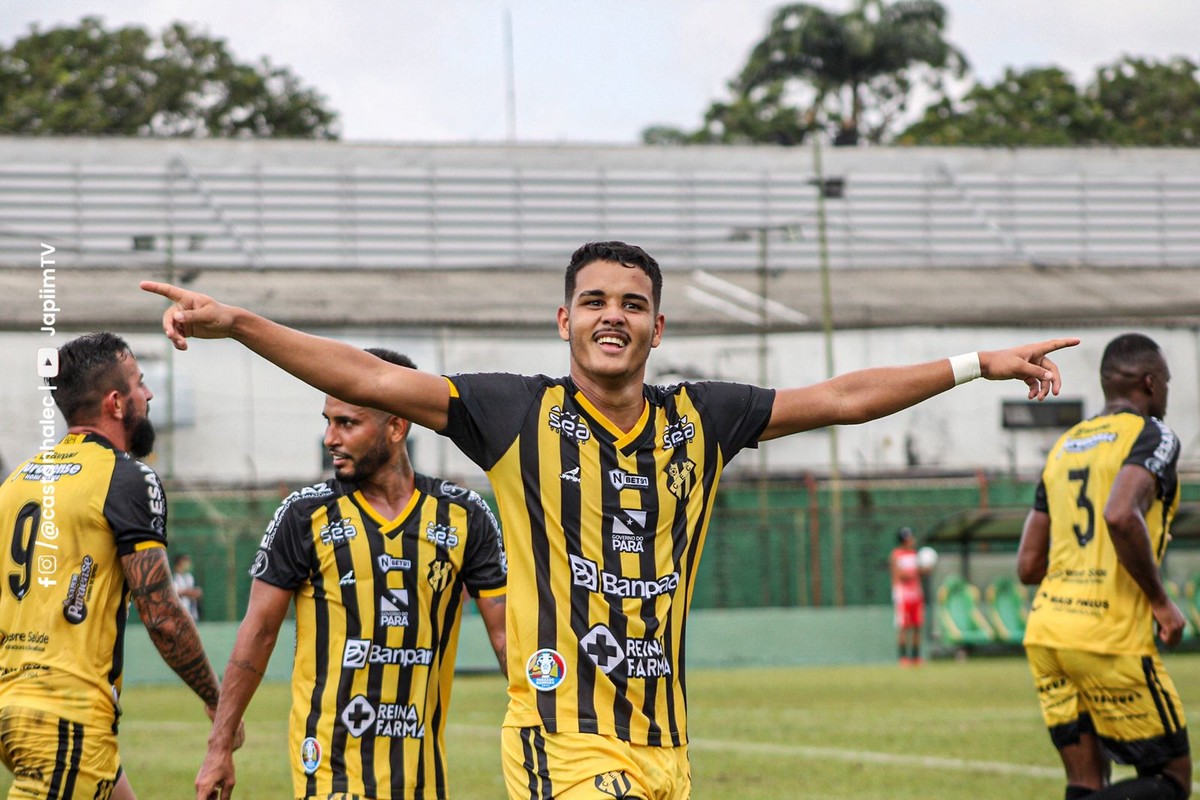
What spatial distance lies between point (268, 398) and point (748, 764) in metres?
16.6

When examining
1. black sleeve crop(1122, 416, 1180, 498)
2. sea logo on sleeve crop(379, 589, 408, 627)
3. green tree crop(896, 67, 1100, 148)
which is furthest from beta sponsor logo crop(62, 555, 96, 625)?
green tree crop(896, 67, 1100, 148)

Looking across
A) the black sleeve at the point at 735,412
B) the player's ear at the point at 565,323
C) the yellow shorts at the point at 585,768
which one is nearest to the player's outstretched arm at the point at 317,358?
the player's ear at the point at 565,323

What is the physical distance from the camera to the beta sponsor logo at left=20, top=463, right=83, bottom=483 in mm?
5801

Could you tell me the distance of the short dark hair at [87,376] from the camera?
19.5 feet

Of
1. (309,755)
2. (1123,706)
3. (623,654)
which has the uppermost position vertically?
(623,654)

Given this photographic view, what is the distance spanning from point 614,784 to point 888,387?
1506 millimetres

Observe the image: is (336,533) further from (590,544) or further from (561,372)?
(561,372)

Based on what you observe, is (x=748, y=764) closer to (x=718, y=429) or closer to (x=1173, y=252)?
→ (x=718, y=429)

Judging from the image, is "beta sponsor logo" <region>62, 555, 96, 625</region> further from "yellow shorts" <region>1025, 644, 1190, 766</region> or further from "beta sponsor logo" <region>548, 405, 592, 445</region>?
"yellow shorts" <region>1025, 644, 1190, 766</region>

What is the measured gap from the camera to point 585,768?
4.38 metres

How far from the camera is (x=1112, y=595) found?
755 centimetres

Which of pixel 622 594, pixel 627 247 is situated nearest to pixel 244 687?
pixel 622 594

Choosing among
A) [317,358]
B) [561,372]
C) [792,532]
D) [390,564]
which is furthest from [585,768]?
[561,372]

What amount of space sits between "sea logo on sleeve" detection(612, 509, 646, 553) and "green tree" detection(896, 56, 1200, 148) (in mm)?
49803
